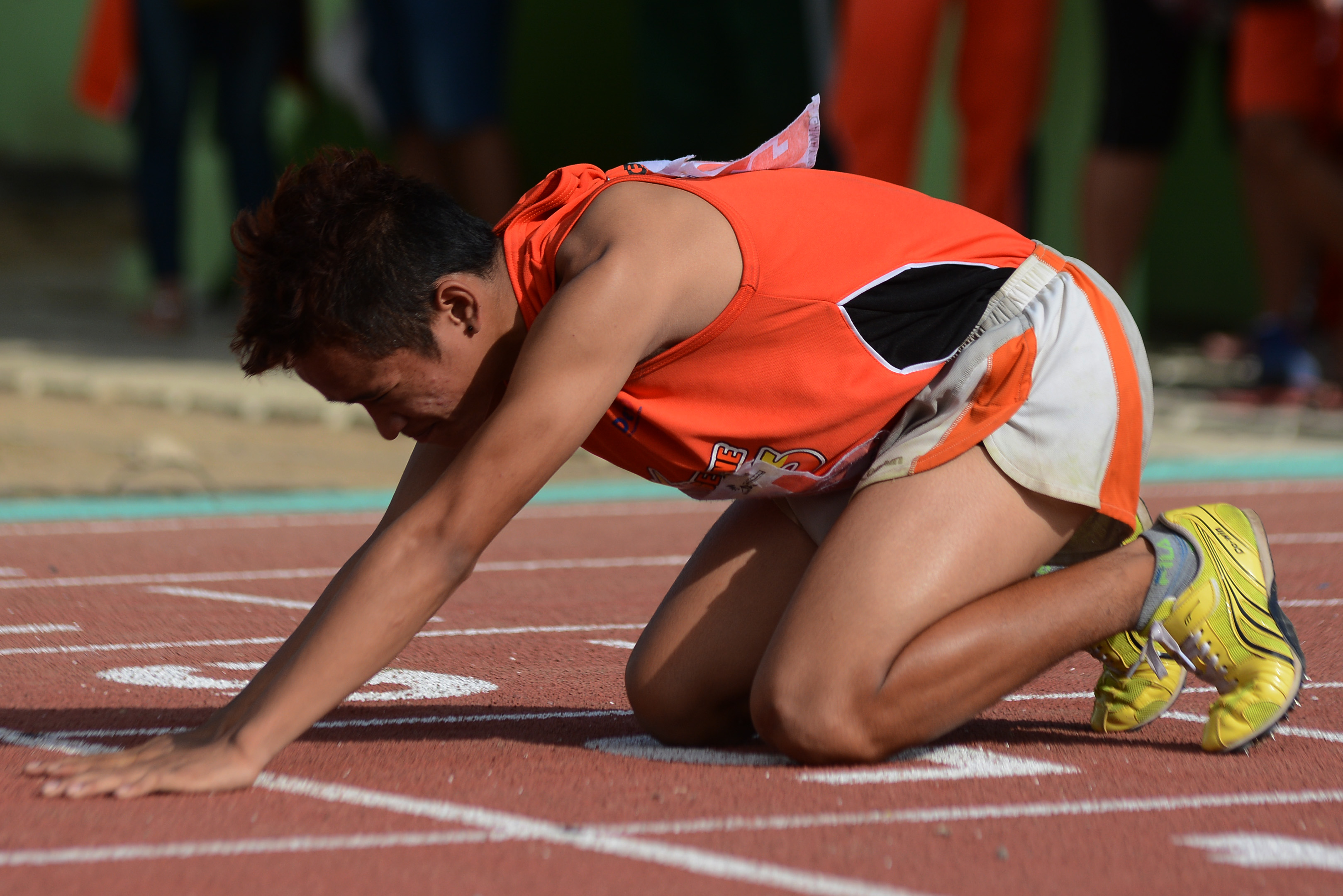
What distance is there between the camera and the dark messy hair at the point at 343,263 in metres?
2.53

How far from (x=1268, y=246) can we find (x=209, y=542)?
14.2ft

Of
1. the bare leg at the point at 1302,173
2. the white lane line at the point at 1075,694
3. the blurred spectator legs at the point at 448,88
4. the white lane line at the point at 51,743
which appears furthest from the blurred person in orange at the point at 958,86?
the white lane line at the point at 51,743

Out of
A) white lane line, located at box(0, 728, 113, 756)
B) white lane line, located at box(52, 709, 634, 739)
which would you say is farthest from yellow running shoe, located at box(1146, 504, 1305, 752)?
white lane line, located at box(0, 728, 113, 756)

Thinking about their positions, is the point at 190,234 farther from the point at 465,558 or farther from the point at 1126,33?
the point at 465,558

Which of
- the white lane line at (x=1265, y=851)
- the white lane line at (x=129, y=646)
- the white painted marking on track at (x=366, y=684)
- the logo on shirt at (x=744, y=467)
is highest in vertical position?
the logo on shirt at (x=744, y=467)

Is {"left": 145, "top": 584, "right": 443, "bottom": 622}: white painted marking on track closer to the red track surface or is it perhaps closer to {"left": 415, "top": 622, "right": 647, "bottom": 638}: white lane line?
{"left": 415, "top": 622, "right": 647, "bottom": 638}: white lane line

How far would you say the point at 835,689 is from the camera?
2688 millimetres

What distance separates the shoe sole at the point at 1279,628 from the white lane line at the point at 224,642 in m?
1.45

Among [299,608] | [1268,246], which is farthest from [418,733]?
[1268,246]

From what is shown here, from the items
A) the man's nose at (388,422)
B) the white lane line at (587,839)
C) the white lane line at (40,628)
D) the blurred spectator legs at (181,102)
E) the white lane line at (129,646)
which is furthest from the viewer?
the blurred spectator legs at (181,102)

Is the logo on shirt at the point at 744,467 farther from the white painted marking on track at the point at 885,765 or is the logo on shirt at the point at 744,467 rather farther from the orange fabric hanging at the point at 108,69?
the orange fabric hanging at the point at 108,69

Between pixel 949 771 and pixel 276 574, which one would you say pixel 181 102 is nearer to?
pixel 276 574

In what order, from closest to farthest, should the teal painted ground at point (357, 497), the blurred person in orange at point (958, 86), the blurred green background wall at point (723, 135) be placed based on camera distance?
1. the teal painted ground at point (357, 497)
2. the blurred person in orange at point (958, 86)
3. the blurred green background wall at point (723, 135)

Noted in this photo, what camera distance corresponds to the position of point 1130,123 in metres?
7.57
